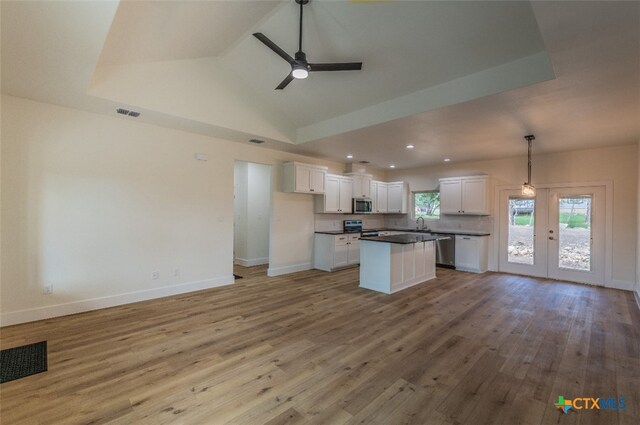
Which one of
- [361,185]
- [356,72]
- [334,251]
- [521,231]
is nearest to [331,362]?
[356,72]

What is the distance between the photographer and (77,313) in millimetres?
3744

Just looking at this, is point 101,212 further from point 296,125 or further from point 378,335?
point 378,335

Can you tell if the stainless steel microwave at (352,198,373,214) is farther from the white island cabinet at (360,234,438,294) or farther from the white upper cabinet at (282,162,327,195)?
the white island cabinet at (360,234,438,294)

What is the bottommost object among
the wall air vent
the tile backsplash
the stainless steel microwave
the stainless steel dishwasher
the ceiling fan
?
the stainless steel dishwasher

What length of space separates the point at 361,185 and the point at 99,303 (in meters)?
5.98

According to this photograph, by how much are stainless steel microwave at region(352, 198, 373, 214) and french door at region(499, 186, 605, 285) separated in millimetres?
3178

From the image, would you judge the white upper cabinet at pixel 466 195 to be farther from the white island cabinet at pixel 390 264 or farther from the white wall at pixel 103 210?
the white wall at pixel 103 210

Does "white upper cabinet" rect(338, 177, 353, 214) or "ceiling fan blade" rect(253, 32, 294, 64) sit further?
"white upper cabinet" rect(338, 177, 353, 214)

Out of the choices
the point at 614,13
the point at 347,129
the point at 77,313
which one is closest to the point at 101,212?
the point at 77,313

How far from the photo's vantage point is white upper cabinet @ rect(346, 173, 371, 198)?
7.43 m

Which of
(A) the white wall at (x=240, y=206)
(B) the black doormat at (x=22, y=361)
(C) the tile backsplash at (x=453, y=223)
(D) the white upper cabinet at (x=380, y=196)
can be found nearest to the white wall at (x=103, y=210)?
(B) the black doormat at (x=22, y=361)

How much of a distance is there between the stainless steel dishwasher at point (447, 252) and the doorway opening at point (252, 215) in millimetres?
4430

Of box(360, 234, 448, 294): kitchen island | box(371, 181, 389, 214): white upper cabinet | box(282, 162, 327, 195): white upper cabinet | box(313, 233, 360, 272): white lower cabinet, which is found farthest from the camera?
box(371, 181, 389, 214): white upper cabinet

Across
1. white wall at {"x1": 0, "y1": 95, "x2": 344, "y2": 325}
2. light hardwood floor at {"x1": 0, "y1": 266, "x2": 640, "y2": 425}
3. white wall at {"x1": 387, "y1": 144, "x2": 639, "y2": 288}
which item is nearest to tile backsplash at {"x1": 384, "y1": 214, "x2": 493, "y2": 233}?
white wall at {"x1": 387, "y1": 144, "x2": 639, "y2": 288}
